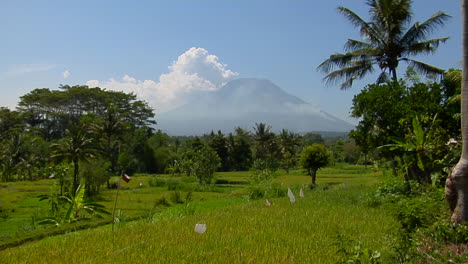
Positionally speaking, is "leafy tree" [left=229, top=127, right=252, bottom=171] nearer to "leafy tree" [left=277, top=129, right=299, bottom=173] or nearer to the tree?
"leafy tree" [left=277, top=129, right=299, bottom=173]

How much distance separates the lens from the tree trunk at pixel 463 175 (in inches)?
202

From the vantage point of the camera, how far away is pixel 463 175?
5.13 m

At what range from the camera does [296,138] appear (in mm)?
49094

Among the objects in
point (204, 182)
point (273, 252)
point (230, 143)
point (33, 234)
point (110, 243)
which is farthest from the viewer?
point (230, 143)

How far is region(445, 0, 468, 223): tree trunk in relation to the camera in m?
5.14

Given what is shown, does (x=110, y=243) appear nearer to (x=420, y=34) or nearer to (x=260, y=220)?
(x=260, y=220)

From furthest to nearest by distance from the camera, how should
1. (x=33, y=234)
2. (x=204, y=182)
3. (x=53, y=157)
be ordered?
(x=204, y=182) → (x=53, y=157) → (x=33, y=234)

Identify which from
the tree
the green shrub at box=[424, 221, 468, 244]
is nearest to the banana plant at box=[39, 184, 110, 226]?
the green shrub at box=[424, 221, 468, 244]

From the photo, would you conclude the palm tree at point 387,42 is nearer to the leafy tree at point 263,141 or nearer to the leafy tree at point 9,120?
the leafy tree at point 263,141

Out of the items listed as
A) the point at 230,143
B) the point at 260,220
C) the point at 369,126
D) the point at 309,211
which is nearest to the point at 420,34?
the point at 369,126

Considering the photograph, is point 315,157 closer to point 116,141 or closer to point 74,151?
point 74,151

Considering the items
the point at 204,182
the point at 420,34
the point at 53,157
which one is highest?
the point at 420,34

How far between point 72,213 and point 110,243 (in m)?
7.46

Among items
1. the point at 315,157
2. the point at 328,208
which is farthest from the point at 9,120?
the point at 328,208
